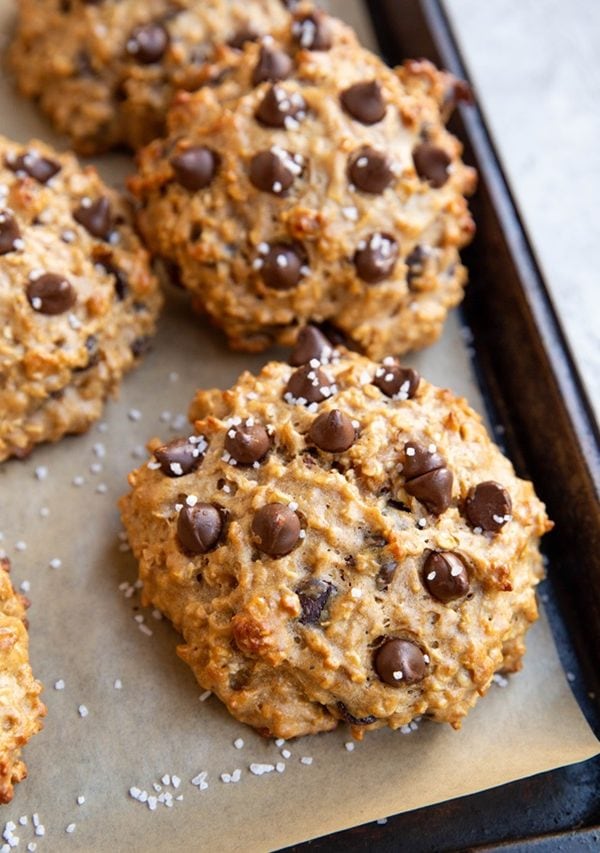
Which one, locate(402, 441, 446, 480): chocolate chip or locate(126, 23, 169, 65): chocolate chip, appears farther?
locate(126, 23, 169, 65): chocolate chip

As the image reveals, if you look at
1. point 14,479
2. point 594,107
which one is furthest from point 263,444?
point 594,107

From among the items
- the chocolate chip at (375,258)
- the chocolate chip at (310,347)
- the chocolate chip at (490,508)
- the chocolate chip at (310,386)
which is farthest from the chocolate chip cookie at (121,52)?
the chocolate chip at (490,508)

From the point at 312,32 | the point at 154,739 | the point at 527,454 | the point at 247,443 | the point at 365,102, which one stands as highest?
the point at 312,32

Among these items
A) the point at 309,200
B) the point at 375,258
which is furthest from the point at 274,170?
the point at 375,258

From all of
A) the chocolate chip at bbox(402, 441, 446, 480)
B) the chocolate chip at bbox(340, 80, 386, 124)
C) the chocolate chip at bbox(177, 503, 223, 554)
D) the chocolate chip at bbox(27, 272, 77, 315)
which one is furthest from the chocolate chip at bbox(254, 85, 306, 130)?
the chocolate chip at bbox(177, 503, 223, 554)

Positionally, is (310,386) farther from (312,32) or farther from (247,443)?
(312,32)

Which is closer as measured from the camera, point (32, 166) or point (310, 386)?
point (310, 386)

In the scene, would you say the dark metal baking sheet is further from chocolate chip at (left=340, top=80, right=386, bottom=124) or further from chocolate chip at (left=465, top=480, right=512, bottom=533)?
chocolate chip at (left=340, top=80, right=386, bottom=124)
